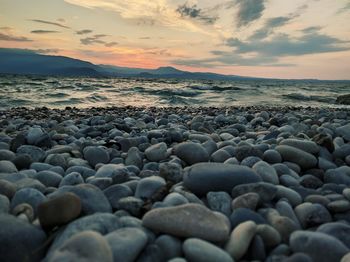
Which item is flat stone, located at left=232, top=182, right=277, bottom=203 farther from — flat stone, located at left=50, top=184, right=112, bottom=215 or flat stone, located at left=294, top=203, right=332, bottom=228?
flat stone, located at left=50, top=184, right=112, bottom=215

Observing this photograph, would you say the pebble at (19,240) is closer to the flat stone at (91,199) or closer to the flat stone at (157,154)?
the flat stone at (91,199)

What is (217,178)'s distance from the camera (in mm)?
1992

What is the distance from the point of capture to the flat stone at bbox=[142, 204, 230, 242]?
4.67ft

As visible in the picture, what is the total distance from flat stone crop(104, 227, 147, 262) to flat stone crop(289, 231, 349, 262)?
0.62m

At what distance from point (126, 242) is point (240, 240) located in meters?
0.45

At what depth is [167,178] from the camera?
88.4 inches

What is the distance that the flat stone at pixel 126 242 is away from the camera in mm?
1285

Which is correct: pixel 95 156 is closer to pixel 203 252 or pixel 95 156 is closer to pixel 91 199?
pixel 91 199

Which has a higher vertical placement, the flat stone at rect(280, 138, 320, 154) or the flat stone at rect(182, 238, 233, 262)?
the flat stone at rect(280, 138, 320, 154)

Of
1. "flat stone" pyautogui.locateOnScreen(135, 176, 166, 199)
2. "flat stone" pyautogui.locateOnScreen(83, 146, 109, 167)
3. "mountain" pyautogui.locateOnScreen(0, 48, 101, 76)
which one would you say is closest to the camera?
"flat stone" pyautogui.locateOnScreen(135, 176, 166, 199)

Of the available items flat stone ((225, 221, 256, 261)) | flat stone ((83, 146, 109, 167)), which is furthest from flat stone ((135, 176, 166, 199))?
flat stone ((83, 146, 109, 167))

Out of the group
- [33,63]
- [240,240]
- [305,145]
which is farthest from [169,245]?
[33,63]

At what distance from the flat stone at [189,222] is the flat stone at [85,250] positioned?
299 mm

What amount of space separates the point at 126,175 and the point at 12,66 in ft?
482
